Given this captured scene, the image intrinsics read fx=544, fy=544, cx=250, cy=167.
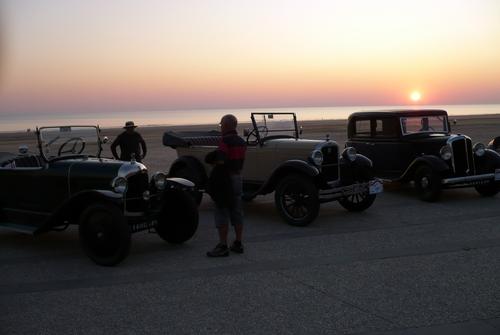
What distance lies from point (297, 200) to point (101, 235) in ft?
9.90

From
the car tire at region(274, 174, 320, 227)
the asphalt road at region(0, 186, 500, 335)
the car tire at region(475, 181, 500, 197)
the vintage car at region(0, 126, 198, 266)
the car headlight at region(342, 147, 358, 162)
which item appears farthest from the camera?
the car tire at region(475, 181, 500, 197)

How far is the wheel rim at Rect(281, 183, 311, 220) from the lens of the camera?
776 cm

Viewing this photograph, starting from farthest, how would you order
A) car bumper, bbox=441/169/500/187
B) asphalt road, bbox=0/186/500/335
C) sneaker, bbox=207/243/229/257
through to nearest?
car bumper, bbox=441/169/500/187
sneaker, bbox=207/243/229/257
asphalt road, bbox=0/186/500/335

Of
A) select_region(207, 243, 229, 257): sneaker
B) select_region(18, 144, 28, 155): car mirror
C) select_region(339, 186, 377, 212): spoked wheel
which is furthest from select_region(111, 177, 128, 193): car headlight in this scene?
select_region(339, 186, 377, 212): spoked wheel

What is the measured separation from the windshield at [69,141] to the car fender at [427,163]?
5624 mm

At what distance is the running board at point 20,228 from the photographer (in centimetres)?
664

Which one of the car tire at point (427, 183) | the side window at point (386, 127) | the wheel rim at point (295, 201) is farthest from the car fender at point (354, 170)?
the side window at point (386, 127)

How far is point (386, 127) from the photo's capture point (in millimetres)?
10867

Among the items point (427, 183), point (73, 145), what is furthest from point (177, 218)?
point (427, 183)

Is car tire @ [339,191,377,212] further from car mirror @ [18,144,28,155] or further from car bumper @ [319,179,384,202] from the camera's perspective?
car mirror @ [18,144,28,155]

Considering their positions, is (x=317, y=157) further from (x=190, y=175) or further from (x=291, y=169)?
(x=190, y=175)

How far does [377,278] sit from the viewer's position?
5.16 meters

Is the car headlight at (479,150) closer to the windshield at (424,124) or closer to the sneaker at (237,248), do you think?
the windshield at (424,124)

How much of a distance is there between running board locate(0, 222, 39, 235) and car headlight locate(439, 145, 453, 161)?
7.00 m
